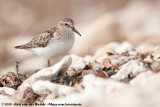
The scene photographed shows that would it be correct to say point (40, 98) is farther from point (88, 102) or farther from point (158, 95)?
point (158, 95)

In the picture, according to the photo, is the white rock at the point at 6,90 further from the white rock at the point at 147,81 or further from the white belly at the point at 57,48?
the white rock at the point at 147,81

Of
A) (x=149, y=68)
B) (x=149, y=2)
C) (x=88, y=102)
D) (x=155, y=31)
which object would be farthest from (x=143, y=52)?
(x=149, y=2)

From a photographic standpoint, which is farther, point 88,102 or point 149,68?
point 149,68

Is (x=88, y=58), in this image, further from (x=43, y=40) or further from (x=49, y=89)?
(x=49, y=89)

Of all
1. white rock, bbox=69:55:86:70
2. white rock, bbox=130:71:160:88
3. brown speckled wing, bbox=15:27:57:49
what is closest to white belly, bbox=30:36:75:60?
brown speckled wing, bbox=15:27:57:49

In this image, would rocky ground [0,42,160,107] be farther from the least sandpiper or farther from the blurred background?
the blurred background

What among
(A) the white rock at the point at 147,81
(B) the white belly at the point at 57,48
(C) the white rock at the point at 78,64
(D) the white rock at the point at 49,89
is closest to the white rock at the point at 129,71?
(A) the white rock at the point at 147,81
